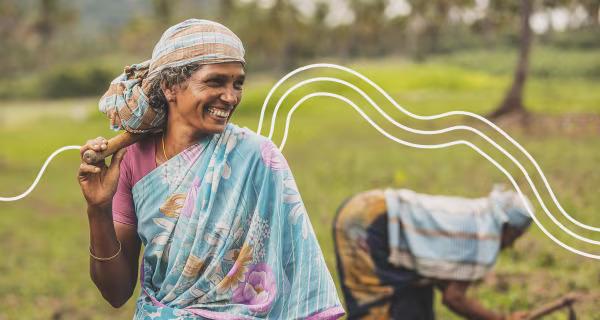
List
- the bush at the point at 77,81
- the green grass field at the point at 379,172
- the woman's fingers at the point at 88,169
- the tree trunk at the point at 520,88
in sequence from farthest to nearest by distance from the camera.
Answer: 1. the bush at the point at 77,81
2. the tree trunk at the point at 520,88
3. the green grass field at the point at 379,172
4. the woman's fingers at the point at 88,169


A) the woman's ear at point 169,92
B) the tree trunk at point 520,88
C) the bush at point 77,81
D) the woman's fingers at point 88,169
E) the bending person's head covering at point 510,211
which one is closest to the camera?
the woman's fingers at point 88,169

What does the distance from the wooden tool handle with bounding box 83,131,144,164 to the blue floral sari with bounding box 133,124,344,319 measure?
131mm

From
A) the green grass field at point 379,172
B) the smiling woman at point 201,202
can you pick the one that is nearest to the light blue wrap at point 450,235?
the green grass field at point 379,172

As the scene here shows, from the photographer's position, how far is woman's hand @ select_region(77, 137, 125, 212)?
2.33 meters

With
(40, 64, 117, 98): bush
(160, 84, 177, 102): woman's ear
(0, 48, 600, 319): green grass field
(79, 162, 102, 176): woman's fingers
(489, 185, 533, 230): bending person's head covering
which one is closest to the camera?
(79, 162, 102, 176): woman's fingers

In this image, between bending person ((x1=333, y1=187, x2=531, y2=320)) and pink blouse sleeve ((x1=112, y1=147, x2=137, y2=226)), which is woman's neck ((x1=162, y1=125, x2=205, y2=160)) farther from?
bending person ((x1=333, y1=187, x2=531, y2=320))

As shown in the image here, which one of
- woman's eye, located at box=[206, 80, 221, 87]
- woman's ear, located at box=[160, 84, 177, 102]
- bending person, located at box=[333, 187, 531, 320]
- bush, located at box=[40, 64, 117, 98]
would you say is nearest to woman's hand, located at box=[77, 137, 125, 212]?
woman's ear, located at box=[160, 84, 177, 102]

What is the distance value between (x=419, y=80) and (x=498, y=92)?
4.49m

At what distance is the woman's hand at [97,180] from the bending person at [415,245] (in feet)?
7.69

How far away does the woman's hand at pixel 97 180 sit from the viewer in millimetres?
2332

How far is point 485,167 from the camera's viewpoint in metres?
13.4

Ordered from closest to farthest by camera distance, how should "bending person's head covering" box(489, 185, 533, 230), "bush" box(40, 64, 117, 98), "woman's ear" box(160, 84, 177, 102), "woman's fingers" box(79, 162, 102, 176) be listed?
"woman's fingers" box(79, 162, 102, 176)
"woman's ear" box(160, 84, 177, 102)
"bending person's head covering" box(489, 185, 533, 230)
"bush" box(40, 64, 117, 98)

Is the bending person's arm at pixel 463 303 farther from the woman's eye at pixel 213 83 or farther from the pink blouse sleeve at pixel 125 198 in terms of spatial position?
the woman's eye at pixel 213 83

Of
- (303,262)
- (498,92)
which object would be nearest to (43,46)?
(498,92)
